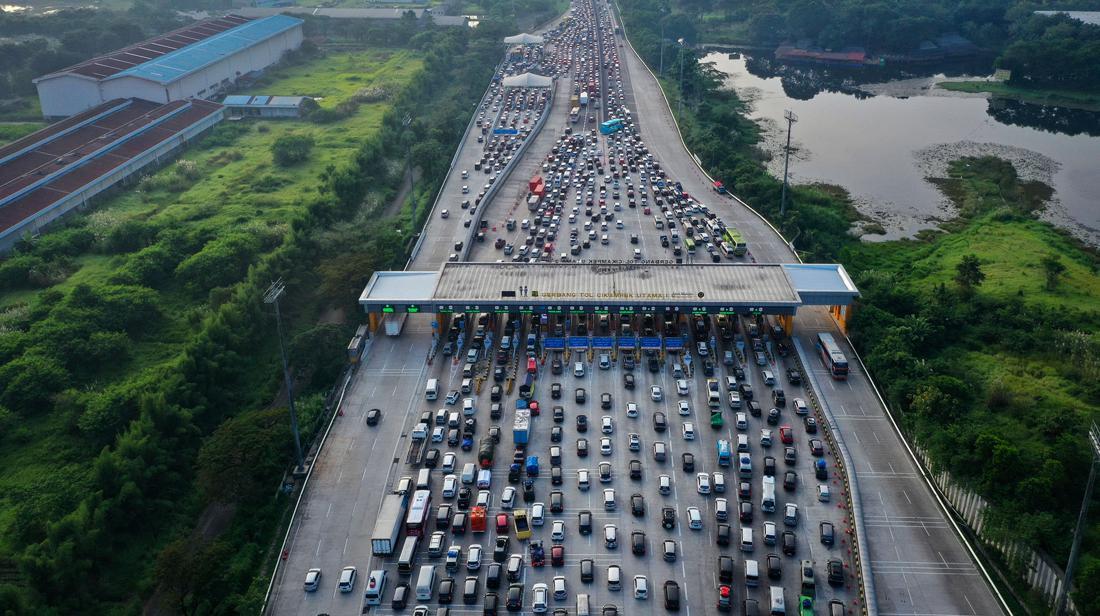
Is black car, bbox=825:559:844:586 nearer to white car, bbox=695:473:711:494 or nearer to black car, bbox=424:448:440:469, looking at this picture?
white car, bbox=695:473:711:494

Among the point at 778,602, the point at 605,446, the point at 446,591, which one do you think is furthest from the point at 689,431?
the point at 446,591

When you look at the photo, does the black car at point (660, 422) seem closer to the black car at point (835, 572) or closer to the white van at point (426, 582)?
the black car at point (835, 572)

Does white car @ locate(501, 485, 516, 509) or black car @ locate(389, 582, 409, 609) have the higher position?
white car @ locate(501, 485, 516, 509)

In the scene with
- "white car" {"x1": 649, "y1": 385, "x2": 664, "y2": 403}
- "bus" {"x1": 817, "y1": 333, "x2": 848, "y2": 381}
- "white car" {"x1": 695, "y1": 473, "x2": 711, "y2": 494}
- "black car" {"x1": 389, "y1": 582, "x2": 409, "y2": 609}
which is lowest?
"black car" {"x1": 389, "y1": 582, "x2": 409, "y2": 609}

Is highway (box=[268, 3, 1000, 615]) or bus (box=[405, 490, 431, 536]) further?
bus (box=[405, 490, 431, 536])

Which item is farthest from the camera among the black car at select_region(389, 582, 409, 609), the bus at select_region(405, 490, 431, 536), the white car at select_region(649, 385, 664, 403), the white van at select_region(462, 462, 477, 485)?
the white car at select_region(649, 385, 664, 403)

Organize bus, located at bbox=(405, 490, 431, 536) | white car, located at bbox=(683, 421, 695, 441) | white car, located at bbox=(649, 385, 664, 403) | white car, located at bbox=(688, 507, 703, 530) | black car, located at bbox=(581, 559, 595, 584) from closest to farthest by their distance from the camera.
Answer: black car, located at bbox=(581, 559, 595, 584)
bus, located at bbox=(405, 490, 431, 536)
white car, located at bbox=(688, 507, 703, 530)
white car, located at bbox=(683, 421, 695, 441)
white car, located at bbox=(649, 385, 664, 403)

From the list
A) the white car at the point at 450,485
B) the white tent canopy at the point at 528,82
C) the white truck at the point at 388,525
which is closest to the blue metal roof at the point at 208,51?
the white tent canopy at the point at 528,82

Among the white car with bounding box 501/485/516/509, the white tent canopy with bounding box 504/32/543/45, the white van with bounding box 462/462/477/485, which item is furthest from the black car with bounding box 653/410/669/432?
the white tent canopy with bounding box 504/32/543/45
